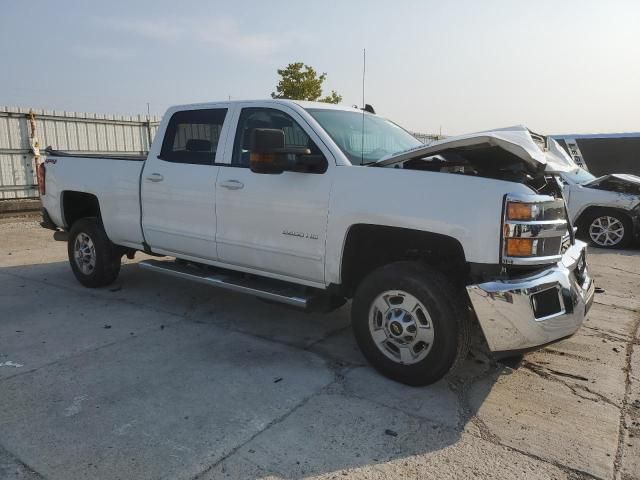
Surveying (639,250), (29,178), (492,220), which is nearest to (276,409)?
(492,220)

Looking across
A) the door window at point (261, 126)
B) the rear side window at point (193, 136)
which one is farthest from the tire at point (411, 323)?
the rear side window at point (193, 136)

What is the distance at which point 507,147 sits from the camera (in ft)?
10.8

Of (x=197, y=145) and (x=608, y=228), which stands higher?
(x=197, y=145)

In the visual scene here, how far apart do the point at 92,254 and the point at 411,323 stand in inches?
159

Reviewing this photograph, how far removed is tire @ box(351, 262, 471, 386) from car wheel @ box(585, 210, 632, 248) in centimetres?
710

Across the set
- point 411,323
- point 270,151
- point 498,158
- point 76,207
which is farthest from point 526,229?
point 76,207

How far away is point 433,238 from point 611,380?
5.55ft

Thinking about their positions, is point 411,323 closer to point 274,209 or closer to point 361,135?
point 274,209

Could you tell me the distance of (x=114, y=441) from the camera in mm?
2908

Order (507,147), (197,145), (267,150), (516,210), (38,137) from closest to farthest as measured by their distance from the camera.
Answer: (516,210) → (507,147) → (267,150) → (197,145) → (38,137)

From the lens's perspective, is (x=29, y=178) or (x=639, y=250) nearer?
(x=639, y=250)

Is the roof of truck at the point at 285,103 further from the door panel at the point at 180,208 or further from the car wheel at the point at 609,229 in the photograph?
the car wheel at the point at 609,229

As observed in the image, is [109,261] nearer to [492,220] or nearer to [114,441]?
[114,441]

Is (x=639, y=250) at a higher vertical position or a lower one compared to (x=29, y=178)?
lower
